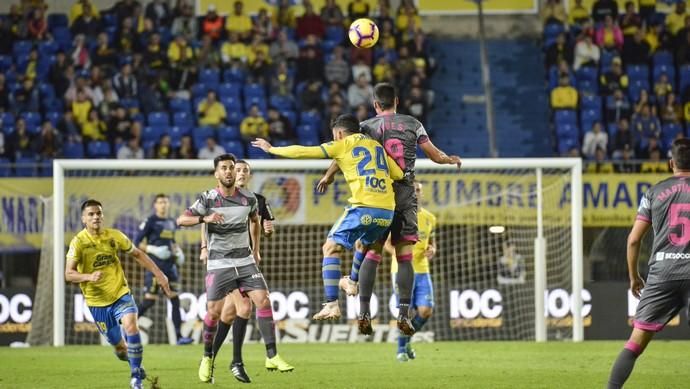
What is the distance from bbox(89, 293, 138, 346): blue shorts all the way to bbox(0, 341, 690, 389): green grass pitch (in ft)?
1.61

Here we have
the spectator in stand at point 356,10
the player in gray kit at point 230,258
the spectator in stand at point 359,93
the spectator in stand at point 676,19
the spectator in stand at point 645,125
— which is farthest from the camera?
the spectator in stand at point 356,10

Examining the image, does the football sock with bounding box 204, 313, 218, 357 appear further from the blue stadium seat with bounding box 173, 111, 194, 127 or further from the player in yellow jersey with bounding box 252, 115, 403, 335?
the blue stadium seat with bounding box 173, 111, 194, 127

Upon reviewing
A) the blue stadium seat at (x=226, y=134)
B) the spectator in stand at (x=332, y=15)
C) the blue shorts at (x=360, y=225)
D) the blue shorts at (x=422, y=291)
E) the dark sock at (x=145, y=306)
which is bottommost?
the dark sock at (x=145, y=306)

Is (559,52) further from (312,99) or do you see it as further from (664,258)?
(664,258)

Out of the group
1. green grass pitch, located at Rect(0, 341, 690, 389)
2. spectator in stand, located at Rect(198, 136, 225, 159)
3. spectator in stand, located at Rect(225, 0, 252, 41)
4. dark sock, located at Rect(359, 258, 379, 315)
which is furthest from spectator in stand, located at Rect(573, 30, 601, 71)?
dark sock, located at Rect(359, 258, 379, 315)

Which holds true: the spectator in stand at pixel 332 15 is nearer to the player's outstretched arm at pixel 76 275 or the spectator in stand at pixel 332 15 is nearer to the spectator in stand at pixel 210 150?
Answer: the spectator in stand at pixel 210 150

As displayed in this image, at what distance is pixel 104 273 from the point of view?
1162cm

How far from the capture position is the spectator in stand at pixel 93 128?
23.4 m

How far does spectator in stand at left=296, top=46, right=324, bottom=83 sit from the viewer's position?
25.0 meters

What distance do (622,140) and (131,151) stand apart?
9.13m

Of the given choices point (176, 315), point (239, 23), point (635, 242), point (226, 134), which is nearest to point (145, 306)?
point (176, 315)

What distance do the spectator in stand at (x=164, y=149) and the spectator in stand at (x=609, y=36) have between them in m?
9.37

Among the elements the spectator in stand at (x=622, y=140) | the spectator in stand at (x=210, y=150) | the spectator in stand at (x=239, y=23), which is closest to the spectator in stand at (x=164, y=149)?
the spectator in stand at (x=210, y=150)

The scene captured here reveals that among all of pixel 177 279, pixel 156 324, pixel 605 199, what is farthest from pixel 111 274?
pixel 605 199
